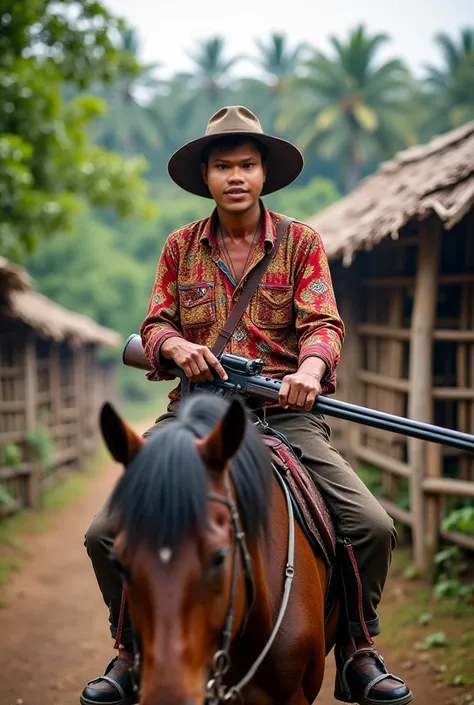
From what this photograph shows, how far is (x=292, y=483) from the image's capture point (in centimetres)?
281

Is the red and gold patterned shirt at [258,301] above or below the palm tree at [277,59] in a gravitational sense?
below

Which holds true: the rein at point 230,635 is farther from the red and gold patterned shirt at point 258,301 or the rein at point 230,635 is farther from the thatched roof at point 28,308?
the thatched roof at point 28,308

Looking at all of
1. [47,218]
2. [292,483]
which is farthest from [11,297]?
[292,483]

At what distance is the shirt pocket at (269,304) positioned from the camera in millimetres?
3176

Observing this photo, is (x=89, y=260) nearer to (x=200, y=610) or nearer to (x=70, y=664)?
(x=70, y=664)

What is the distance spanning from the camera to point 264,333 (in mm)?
3191

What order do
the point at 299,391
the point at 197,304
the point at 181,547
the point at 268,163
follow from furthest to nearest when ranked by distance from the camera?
the point at 268,163 < the point at 197,304 < the point at 299,391 < the point at 181,547

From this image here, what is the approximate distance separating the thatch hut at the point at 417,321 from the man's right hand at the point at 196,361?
128 inches

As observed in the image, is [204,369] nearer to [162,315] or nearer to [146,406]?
[162,315]

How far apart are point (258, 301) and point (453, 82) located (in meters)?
38.4

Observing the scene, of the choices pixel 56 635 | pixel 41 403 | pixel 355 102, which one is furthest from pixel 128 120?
pixel 56 635

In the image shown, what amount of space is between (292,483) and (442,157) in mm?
5971

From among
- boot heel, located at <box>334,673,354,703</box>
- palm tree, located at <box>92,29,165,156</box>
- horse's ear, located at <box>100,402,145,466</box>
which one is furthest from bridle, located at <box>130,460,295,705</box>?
palm tree, located at <box>92,29,165,156</box>

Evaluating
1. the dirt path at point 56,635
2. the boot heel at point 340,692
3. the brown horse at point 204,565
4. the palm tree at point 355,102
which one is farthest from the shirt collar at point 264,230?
the palm tree at point 355,102
